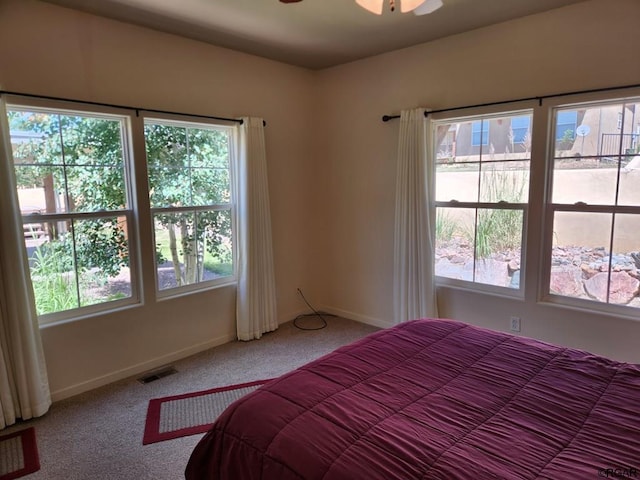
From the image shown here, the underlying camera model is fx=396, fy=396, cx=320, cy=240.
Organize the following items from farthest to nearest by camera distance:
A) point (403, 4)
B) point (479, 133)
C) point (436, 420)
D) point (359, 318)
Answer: point (359, 318) < point (479, 133) < point (403, 4) < point (436, 420)

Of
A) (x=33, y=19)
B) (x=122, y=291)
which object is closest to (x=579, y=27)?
(x=33, y=19)

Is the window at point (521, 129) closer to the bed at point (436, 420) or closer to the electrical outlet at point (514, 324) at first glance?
the electrical outlet at point (514, 324)

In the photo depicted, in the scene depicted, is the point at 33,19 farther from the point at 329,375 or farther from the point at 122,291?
the point at 329,375

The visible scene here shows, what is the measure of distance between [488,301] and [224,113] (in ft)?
9.04

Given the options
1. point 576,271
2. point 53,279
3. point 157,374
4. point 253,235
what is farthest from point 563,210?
point 53,279

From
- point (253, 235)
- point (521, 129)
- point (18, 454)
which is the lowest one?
point (18, 454)

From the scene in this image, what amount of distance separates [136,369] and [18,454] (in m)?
0.94

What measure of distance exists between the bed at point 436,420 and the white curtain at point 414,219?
152 centimetres

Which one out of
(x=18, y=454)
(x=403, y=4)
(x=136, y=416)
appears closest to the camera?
(x=403, y=4)

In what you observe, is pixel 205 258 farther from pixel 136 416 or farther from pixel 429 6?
pixel 429 6

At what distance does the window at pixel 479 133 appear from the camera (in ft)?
10.5

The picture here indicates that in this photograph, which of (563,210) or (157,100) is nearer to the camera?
(563,210)

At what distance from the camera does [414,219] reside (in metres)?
3.44

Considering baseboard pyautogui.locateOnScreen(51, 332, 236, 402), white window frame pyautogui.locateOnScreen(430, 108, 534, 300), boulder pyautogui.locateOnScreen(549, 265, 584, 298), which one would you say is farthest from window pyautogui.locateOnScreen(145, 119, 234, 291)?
boulder pyautogui.locateOnScreen(549, 265, 584, 298)
